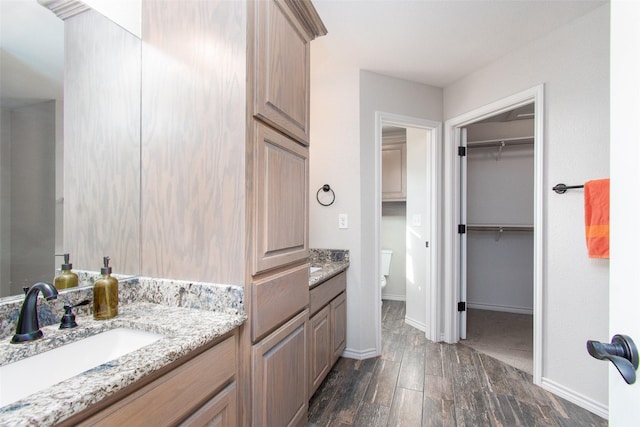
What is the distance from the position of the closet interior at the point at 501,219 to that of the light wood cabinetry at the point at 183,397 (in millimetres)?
3313

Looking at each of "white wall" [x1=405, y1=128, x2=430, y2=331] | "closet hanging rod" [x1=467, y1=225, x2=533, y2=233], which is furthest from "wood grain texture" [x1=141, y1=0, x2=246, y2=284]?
"closet hanging rod" [x1=467, y1=225, x2=533, y2=233]

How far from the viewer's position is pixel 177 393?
0.83 meters

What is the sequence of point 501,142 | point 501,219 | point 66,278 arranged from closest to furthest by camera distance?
point 66,278
point 501,142
point 501,219

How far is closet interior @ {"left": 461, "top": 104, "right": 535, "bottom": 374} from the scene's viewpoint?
3680mm

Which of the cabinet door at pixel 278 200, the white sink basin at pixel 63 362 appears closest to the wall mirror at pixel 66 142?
the white sink basin at pixel 63 362

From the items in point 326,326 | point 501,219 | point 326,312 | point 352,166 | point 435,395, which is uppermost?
point 352,166

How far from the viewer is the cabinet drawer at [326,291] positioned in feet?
6.05

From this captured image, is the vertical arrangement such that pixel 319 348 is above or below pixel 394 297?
above

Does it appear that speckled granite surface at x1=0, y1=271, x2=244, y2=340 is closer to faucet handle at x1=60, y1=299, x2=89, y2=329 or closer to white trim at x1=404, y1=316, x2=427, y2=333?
faucet handle at x1=60, y1=299, x2=89, y2=329

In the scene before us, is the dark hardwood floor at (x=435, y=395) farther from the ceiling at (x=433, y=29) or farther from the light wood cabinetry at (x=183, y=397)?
the ceiling at (x=433, y=29)

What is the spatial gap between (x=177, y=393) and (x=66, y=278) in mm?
652

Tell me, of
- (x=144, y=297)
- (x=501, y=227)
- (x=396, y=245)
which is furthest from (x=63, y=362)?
(x=501, y=227)

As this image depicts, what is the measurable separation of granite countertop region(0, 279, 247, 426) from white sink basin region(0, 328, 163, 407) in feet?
0.07

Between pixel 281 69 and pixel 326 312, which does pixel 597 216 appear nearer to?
pixel 326 312
